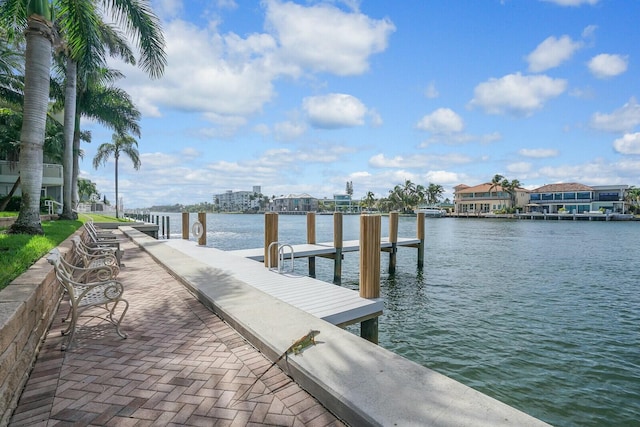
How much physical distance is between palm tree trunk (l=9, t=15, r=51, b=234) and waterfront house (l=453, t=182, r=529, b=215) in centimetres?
10914

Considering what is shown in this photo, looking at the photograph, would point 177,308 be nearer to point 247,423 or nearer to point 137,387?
point 137,387

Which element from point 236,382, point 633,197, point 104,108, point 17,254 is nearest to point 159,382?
point 236,382

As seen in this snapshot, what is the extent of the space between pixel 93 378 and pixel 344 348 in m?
2.49

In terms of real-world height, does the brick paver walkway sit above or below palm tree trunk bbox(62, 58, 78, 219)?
below

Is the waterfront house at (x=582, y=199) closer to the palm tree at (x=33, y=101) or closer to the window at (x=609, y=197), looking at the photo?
the window at (x=609, y=197)

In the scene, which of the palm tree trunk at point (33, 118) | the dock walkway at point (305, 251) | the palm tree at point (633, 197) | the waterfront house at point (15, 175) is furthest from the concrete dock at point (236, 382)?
the palm tree at point (633, 197)

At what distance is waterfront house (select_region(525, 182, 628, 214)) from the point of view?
89812 millimetres

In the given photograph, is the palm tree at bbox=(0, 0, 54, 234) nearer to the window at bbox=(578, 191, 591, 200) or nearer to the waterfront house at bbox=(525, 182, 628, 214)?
the waterfront house at bbox=(525, 182, 628, 214)

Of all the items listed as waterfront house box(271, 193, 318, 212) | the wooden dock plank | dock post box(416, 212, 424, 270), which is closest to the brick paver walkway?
the wooden dock plank

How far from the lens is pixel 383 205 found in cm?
14862

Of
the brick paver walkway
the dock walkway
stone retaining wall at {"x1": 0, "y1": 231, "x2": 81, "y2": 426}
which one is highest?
stone retaining wall at {"x1": 0, "y1": 231, "x2": 81, "y2": 426}

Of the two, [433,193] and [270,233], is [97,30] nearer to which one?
[270,233]

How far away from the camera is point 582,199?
9219 cm

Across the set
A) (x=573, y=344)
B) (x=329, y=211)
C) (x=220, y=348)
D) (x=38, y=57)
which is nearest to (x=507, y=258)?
(x=573, y=344)
